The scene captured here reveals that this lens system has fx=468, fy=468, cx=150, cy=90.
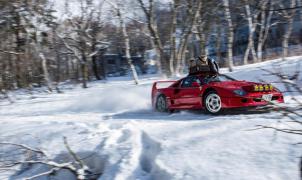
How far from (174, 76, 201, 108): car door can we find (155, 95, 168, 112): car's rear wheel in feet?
1.94

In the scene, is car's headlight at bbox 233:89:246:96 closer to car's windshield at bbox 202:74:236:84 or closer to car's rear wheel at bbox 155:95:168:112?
car's windshield at bbox 202:74:236:84

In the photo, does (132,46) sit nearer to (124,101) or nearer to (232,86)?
(124,101)

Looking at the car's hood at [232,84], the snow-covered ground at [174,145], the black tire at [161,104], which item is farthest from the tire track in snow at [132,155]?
the black tire at [161,104]

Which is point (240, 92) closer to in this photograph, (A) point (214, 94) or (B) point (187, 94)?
(A) point (214, 94)

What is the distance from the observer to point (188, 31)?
25500 millimetres

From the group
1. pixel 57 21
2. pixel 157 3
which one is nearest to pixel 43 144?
pixel 157 3

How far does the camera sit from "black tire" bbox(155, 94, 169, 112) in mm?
12672

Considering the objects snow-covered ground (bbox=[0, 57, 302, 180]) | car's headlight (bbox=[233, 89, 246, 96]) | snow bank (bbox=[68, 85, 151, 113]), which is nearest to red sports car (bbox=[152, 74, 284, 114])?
car's headlight (bbox=[233, 89, 246, 96])

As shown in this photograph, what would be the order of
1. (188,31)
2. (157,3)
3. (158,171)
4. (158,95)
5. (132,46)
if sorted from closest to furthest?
1. (158,171)
2. (158,95)
3. (188,31)
4. (157,3)
5. (132,46)

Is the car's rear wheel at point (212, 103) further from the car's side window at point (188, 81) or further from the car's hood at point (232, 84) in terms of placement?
the car's side window at point (188, 81)

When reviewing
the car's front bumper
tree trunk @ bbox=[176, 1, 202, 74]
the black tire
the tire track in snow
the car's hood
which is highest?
tree trunk @ bbox=[176, 1, 202, 74]

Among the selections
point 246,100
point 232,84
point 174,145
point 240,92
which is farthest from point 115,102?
point 174,145

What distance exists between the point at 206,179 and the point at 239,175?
46cm

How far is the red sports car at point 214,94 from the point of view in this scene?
10.2 meters
